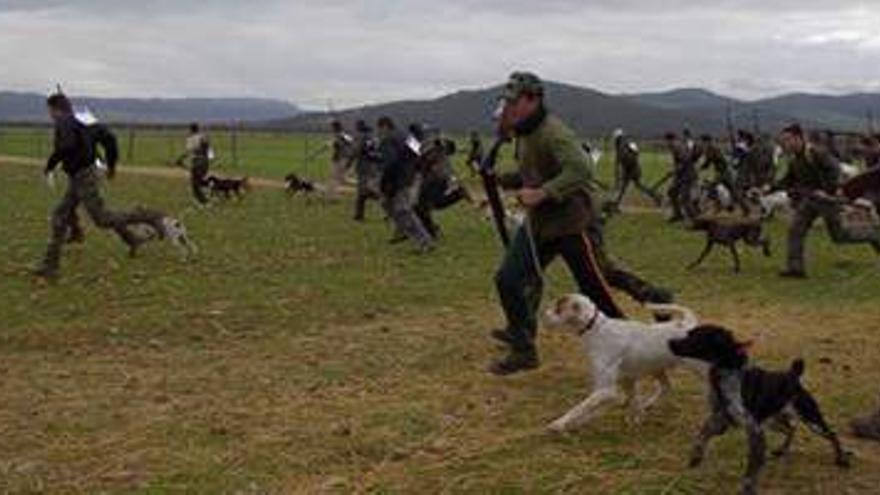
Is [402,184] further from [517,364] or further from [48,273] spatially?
[517,364]

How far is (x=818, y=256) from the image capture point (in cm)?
2162

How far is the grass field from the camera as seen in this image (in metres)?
8.63

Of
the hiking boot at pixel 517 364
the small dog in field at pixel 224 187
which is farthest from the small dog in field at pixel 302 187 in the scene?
the hiking boot at pixel 517 364

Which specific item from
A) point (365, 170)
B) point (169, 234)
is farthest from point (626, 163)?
point (169, 234)

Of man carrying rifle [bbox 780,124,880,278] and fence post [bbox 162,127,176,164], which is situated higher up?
man carrying rifle [bbox 780,124,880,278]

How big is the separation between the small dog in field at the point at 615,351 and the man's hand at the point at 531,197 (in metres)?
0.79

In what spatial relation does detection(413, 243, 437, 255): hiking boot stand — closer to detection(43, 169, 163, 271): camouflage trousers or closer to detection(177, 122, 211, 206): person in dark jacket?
detection(43, 169, 163, 271): camouflage trousers

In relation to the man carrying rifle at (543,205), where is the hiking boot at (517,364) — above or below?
below

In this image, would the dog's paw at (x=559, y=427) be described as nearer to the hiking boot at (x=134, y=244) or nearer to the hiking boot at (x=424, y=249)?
the hiking boot at (x=134, y=244)

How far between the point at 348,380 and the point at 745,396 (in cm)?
386

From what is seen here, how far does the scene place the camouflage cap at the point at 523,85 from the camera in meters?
10.6

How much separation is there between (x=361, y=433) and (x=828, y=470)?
2818 millimetres

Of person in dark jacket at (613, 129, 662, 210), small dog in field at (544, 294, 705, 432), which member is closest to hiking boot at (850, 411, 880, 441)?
small dog in field at (544, 294, 705, 432)

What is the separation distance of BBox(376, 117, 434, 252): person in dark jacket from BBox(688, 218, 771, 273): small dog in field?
4.01 metres
